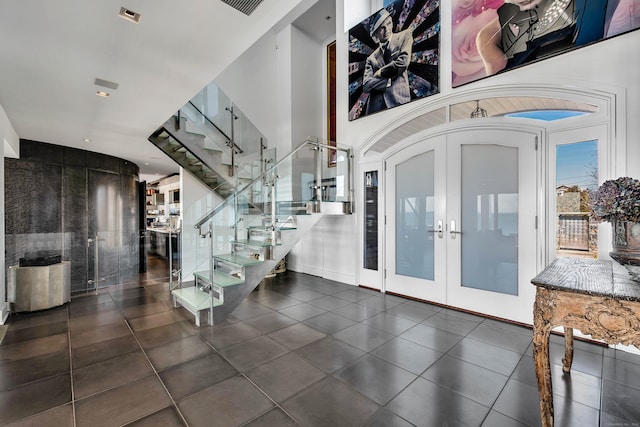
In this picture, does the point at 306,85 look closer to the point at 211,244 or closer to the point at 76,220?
the point at 211,244

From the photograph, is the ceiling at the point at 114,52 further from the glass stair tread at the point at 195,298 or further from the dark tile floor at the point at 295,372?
the dark tile floor at the point at 295,372

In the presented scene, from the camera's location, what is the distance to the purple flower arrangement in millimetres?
1914

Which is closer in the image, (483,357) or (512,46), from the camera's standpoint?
(483,357)

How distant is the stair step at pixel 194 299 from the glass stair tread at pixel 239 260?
1.74 ft

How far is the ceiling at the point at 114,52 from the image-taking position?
208 centimetres

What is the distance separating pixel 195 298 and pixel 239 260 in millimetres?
753

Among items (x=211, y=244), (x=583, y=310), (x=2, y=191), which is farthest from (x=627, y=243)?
(x=2, y=191)

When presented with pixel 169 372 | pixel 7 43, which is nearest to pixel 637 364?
pixel 169 372

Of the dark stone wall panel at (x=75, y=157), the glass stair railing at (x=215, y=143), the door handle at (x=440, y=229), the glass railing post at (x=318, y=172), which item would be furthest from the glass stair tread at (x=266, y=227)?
the dark stone wall panel at (x=75, y=157)

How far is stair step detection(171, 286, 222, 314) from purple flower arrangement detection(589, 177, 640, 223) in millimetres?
3845

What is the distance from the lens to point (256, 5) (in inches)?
80.0

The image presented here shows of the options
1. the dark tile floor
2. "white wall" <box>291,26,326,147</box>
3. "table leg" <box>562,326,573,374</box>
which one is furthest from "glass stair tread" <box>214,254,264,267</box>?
"white wall" <box>291,26,326,147</box>

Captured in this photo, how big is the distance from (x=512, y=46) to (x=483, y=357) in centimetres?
357

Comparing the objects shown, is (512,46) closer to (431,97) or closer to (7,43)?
(431,97)
